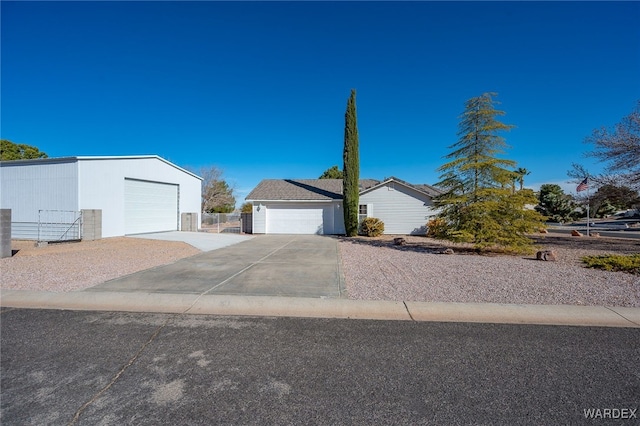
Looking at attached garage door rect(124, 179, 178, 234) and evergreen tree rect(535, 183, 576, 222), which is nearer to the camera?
attached garage door rect(124, 179, 178, 234)

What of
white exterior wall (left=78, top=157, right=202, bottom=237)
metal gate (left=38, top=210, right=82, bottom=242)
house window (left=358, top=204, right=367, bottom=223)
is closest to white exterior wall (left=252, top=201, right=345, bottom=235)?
house window (left=358, top=204, right=367, bottom=223)

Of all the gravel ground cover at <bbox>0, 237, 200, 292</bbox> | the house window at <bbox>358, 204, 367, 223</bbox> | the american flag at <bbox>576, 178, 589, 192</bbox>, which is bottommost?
the gravel ground cover at <bbox>0, 237, 200, 292</bbox>

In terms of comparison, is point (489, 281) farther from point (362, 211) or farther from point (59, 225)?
point (59, 225)

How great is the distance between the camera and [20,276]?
733 cm

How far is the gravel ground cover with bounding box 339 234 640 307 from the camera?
5.76 meters

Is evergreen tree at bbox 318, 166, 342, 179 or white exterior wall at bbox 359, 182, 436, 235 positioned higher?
evergreen tree at bbox 318, 166, 342, 179

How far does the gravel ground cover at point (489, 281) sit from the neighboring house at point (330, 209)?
10158 millimetres

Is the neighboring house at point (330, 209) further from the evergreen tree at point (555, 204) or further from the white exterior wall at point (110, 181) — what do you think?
the evergreen tree at point (555, 204)

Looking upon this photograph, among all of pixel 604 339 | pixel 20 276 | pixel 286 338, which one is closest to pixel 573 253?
pixel 604 339

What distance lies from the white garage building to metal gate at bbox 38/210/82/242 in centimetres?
22

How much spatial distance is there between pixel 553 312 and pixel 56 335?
→ 7.59 metres

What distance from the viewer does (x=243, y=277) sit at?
7.43m

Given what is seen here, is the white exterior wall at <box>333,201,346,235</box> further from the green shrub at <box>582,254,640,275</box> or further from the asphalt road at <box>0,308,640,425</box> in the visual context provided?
the asphalt road at <box>0,308,640,425</box>

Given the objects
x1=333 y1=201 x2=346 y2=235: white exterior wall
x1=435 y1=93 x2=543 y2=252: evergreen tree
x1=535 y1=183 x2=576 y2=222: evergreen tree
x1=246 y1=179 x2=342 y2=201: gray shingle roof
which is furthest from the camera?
x1=535 y1=183 x2=576 y2=222: evergreen tree
